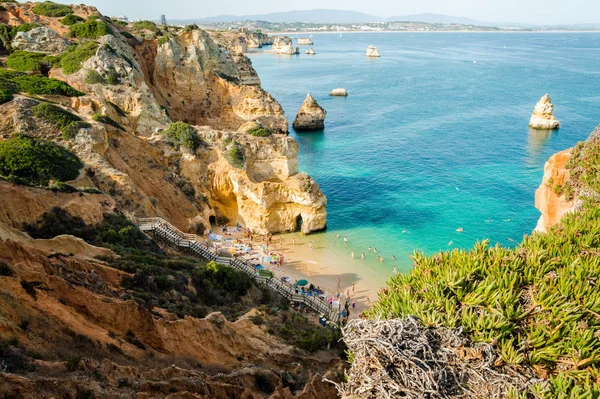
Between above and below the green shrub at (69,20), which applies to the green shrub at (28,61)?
below

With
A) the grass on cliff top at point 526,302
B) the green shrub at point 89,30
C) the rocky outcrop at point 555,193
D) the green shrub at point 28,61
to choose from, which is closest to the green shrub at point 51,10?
the green shrub at point 89,30

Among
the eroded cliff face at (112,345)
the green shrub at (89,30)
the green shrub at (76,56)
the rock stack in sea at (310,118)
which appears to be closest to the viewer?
the eroded cliff face at (112,345)

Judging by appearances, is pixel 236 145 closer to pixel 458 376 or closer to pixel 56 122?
pixel 56 122

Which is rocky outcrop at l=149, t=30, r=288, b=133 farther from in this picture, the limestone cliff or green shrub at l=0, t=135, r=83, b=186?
the limestone cliff

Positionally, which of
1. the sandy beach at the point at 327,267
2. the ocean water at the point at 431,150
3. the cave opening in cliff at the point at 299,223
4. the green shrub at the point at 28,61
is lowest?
the sandy beach at the point at 327,267

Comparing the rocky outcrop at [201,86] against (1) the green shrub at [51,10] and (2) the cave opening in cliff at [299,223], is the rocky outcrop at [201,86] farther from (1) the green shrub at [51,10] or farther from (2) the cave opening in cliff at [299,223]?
(2) the cave opening in cliff at [299,223]

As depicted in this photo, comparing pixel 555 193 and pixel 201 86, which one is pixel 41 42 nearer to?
pixel 201 86

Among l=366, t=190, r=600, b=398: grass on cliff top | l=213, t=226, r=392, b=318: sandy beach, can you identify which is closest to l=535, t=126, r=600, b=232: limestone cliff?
l=366, t=190, r=600, b=398: grass on cliff top
